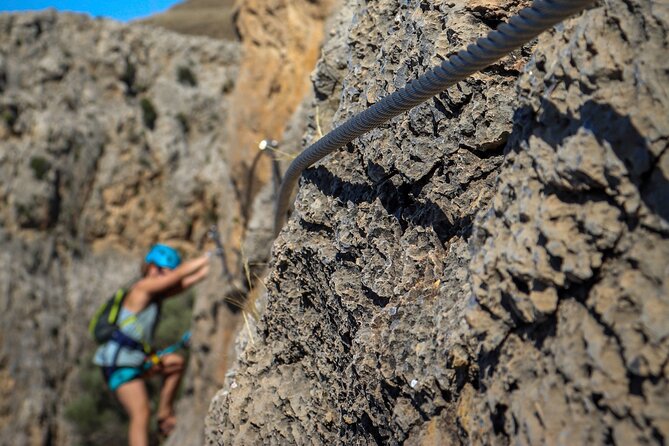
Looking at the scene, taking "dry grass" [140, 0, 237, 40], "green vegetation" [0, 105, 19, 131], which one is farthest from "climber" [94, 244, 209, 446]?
"dry grass" [140, 0, 237, 40]

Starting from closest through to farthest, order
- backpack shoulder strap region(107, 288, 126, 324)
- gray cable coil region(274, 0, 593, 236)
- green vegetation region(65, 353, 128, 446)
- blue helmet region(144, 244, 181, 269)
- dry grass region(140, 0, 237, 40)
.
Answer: gray cable coil region(274, 0, 593, 236), backpack shoulder strap region(107, 288, 126, 324), blue helmet region(144, 244, 181, 269), green vegetation region(65, 353, 128, 446), dry grass region(140, 0, 237, 40)

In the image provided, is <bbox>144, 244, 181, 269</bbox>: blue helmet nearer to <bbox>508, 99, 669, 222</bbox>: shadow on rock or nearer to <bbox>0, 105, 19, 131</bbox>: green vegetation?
<bbox>508, 99, 669, 222</bbox>: shadow on rock

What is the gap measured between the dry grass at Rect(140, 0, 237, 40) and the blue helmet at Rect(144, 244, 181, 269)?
3644 centimetres

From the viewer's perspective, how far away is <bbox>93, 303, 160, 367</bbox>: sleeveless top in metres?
6.00

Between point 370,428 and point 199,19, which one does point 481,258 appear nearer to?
point 370,428

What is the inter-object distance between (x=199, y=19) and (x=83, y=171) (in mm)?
38717

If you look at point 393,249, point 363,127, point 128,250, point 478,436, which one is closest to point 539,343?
point 478,436

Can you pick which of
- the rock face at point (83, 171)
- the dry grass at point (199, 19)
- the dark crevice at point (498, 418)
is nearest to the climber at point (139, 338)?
the dark crevice at point (498, 418)

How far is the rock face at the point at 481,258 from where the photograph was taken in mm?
1271

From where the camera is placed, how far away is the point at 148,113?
64.3ft

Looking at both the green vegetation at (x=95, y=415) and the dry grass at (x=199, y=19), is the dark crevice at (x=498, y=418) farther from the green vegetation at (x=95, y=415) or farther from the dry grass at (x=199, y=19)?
the dry grass at (x=199, y=19)

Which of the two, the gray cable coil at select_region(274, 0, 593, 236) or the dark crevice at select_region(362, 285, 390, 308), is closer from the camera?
the gray cable coil at select_region(274, 0, 593, 236)

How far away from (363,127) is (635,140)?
39.0 inches

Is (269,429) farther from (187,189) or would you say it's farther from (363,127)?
(187,189)
